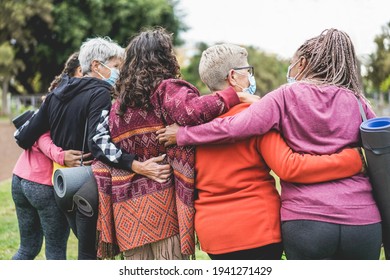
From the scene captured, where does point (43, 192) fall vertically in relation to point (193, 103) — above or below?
below

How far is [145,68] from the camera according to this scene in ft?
10.7

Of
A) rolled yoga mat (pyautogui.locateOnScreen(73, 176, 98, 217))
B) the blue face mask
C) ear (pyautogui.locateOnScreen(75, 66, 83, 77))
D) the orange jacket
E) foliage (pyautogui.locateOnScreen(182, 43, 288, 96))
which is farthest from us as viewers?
foliage (pyautogui.locateOnScreen(182, 43, 288, 96))

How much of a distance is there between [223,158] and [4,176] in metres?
10.4

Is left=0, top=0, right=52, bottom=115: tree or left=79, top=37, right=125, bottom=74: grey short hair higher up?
left=79, top=37, right=125, bottom=74: grey short hair

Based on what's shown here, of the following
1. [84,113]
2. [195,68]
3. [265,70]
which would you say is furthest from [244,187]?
[265,70]

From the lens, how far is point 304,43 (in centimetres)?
311

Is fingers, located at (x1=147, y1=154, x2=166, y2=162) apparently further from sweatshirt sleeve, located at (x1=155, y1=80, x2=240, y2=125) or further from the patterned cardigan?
sweatshirt sleeve, located at (x1=155, y1=80, x2=240, y2=125)

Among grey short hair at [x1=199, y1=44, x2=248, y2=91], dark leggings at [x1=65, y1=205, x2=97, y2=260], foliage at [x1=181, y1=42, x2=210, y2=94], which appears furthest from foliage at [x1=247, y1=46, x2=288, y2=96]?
grey short hair at [x1=199, y1=44, x2=248, y2=91]

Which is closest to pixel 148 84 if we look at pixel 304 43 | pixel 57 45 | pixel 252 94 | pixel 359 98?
pixel 252 94

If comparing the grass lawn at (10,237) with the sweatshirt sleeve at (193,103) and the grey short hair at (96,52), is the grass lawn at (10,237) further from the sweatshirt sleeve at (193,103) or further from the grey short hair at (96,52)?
the sweatshirt sleeve at (193,103)

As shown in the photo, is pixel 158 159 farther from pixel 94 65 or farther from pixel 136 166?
pixel 94 65

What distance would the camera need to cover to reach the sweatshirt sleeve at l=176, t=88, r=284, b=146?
287cm

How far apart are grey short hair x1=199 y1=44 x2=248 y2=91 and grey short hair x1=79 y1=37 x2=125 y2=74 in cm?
97

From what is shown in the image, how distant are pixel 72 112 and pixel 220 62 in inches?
46.9
